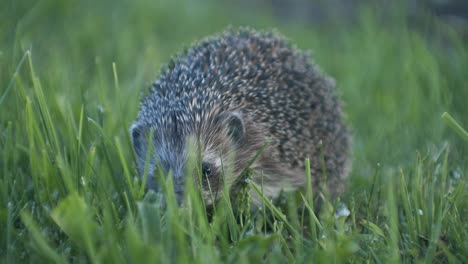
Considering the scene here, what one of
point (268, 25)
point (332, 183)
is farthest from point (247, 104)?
point (268, 25)

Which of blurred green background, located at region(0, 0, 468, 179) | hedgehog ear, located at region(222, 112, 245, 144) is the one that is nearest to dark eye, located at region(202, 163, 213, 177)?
hedgehog ear, located at region(222, 112, 245, 144)

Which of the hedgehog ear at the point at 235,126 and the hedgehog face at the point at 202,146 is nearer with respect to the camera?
the hedgehog face at the point at 202,146

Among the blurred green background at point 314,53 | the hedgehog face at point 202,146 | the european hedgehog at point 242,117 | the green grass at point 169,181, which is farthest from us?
the blurred green background at point 314,53

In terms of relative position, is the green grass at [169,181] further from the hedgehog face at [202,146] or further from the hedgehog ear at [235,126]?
the hedgehog ear at [235,126]

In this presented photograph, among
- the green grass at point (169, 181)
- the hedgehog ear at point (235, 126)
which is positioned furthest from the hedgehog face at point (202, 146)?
the green grass at point (169, 181)

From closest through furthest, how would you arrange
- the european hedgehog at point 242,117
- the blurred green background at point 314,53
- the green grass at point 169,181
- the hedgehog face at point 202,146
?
the green grass at point 169,181 → the hedgehog face at point 202,146 → the european hedgehog at point 242,117 → the blurred green background at point 314,53

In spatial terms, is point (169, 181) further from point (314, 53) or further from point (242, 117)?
point (314, 53)
